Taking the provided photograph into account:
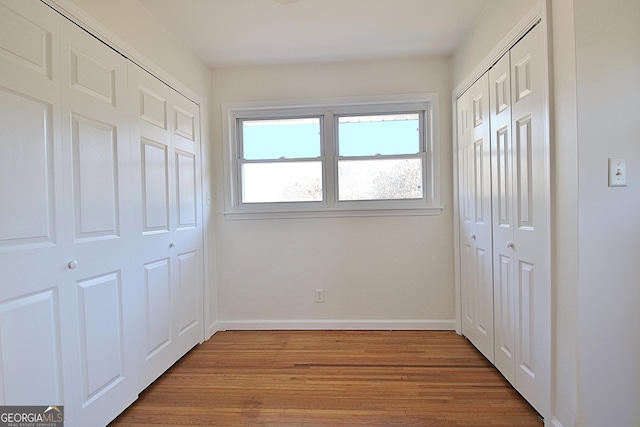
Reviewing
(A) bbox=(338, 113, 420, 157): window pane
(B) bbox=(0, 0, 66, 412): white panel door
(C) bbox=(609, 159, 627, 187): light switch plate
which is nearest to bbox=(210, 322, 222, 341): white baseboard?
(B) bbox=(0, 0, 66, 412): white panel door

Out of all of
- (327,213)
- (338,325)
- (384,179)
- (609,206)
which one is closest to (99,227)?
(327,213)

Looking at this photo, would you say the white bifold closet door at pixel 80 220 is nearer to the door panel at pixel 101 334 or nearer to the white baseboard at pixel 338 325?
the door panel at pixel 101 334

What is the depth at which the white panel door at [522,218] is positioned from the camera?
155 cm

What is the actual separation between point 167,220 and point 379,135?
1948 millimetres

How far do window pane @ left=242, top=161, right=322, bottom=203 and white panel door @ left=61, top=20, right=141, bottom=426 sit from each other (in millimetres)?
1298

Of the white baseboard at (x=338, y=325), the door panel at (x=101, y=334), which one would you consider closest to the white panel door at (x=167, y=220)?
Result: the door panel at (x=101, y=334)

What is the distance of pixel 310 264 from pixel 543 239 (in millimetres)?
1854

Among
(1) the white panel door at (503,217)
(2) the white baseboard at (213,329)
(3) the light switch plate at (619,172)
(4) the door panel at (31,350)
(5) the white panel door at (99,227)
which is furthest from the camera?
(2) the white baseboard at (213,329)

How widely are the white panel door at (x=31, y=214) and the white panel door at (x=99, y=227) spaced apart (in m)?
0.06

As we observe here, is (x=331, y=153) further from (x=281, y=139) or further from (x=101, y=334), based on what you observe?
(x=101, y=334)

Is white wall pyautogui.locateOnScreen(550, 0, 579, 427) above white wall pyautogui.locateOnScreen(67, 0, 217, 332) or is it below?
below

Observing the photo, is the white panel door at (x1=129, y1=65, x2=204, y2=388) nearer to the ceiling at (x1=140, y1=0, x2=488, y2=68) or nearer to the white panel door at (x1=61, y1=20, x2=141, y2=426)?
the white panel door at (x1=61, y1=20, x2=141, y2=426)

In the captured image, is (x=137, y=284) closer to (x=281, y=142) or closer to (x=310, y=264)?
(x=310, y=264)

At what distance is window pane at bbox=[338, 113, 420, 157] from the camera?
291 cm
